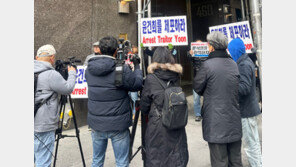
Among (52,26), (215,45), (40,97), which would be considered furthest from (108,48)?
(52,26)

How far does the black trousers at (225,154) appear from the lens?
2740 mm

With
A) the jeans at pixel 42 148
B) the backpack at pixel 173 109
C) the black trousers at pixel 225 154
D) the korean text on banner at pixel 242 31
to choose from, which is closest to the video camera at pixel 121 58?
the backpack at pixel 173 109

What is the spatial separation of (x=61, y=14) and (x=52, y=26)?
0.35 meters

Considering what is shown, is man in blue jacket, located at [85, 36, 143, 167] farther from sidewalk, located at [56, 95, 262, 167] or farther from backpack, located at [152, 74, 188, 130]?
sidewalk, located at [56, 95, 262, 167]

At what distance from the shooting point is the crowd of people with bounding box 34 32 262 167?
8.41 feet

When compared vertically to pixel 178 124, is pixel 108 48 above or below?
above

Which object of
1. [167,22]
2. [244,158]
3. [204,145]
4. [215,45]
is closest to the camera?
[215,45]

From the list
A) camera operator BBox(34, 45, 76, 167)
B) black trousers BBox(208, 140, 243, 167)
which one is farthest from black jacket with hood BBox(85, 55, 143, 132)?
black trousers BBox(208, 140, 243, 167)

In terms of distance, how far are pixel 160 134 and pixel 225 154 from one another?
33.2 inches

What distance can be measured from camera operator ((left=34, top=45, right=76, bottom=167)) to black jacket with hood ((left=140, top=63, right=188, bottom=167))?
2.99 ft

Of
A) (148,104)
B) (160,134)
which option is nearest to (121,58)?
(148,104)

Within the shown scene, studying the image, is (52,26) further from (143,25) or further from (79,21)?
(143,25)

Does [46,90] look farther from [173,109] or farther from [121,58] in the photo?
[173,109]

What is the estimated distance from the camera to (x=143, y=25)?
4965 mm
